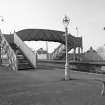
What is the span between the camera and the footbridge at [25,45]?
50.9 feet

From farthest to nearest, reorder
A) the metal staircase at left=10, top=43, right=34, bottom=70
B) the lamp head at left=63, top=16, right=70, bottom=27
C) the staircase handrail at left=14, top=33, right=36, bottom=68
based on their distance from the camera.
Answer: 1. the staircase handrail at left=14, top=33, right=36, bottom=68
2. the metal staircase at left=10, top=43, right=34, bottom=70
3. the lamp head at left=63, top=16, right=70, bottom=27

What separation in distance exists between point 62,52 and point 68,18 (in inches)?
1174

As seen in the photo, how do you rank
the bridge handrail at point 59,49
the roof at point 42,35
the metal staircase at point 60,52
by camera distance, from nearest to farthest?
the roof at point 42,35
the metal staircase at point 60,52
the bridge handrail at point 59,49

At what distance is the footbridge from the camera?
15.5 m

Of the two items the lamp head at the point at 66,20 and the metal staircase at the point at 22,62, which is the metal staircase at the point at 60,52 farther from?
the lamp head at the point at 66,20

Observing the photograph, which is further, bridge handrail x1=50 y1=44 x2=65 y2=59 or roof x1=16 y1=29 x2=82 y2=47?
bridge handrail x1=50 y1=44 x2=65 y2=59

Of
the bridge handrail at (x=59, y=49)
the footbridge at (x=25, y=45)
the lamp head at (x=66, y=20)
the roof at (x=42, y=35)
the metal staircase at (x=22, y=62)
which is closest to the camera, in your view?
the lamp head at (x=66, y=20)

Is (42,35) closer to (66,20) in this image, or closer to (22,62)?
(22,62)

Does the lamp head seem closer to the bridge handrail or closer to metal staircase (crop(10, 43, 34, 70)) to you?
metal staircase (crop(10, 43, 34, 70))

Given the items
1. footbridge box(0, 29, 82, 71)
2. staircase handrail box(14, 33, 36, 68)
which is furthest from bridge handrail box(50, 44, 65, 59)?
staircase handrail box(14, 33, 36, 68)

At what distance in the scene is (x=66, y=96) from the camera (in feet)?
19.3

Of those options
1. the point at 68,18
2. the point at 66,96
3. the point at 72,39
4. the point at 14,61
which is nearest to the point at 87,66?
the point at 72,39

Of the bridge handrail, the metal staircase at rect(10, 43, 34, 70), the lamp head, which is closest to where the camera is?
the lamp head

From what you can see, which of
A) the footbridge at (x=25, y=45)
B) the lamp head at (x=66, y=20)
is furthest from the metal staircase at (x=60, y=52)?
the lamp head at (x=66, y=20)
